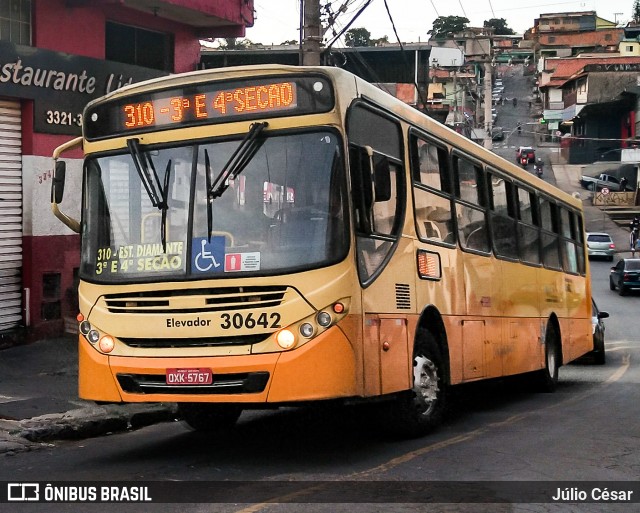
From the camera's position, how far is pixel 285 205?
8.16m

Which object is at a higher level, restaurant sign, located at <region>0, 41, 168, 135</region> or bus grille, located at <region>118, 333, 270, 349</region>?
restaurant sign, located at <region>0, 41, 168, 135</region>

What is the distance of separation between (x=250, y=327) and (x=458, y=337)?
3.35m

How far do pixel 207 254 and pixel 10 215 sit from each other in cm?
857

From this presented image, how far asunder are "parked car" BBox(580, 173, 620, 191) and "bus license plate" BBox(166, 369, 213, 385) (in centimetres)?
6778

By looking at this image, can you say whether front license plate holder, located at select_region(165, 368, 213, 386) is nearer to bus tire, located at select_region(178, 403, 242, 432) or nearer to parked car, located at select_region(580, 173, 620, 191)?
bus tire, located at select_region(178, 403, 242, 432)

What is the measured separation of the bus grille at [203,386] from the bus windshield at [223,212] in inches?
31.3

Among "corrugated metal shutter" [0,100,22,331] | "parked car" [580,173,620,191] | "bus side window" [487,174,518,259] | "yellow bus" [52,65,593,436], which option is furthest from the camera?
"parked car" [580,173,620,191]

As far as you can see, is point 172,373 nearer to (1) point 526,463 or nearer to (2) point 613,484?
(1) point 526,463

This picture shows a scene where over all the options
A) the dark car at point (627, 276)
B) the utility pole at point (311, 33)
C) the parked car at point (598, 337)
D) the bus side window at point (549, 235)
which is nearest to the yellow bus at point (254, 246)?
the bus side window at point (549, 235)

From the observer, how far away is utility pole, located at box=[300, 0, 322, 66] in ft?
53.0

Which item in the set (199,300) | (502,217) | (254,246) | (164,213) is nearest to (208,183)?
(164,213)

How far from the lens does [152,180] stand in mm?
8609

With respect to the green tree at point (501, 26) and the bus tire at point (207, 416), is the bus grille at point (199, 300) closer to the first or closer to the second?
the bus tire at point (207, 416)

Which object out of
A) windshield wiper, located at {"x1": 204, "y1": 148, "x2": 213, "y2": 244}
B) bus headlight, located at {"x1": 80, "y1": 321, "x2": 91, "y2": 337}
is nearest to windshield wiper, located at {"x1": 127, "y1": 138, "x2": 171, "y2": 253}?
windshield wiper, located at {"x1": 204, "y1": 148, "x2": 213, "y2": 244}
